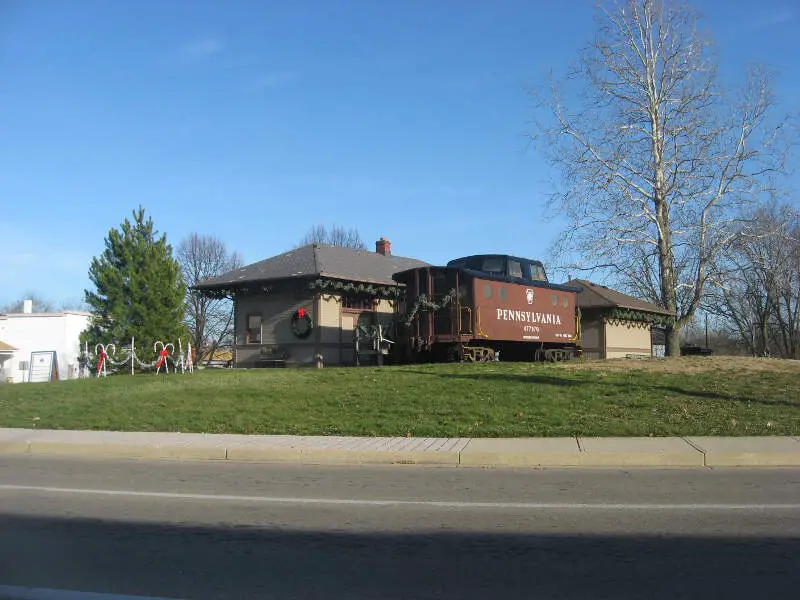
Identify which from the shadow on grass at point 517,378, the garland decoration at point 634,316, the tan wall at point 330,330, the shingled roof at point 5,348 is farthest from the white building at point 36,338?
the shadow on grass at point 517,378

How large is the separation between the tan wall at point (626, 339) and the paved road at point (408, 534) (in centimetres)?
2959

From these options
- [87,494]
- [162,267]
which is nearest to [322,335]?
[162,267]

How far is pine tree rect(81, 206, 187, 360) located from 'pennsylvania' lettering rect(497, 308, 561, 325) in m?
17.6

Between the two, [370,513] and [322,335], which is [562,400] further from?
[322,335]

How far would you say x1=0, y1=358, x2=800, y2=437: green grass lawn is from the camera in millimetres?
12797

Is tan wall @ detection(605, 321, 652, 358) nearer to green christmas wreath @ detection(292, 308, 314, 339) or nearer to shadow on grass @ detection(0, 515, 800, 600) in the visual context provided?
green christmas wreath @ detection(292, 308, 314, 339)

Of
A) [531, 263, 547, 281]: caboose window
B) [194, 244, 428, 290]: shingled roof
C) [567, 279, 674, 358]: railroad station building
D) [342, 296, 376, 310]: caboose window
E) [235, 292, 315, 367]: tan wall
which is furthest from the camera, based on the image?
[567, 279, 674, 358]: railroad station building

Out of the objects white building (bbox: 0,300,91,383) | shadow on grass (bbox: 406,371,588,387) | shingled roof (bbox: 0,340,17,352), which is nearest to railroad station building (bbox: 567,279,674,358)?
shadow on grass (bbox: 406,371,588,387)

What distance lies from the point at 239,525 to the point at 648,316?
3916 centimetres

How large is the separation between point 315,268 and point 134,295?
37.9 ft

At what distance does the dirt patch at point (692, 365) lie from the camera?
721 inches

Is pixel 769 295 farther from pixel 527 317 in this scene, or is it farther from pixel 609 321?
pixel 527 317

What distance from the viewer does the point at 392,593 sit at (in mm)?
4902

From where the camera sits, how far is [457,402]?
Result: 1471 centimetres
